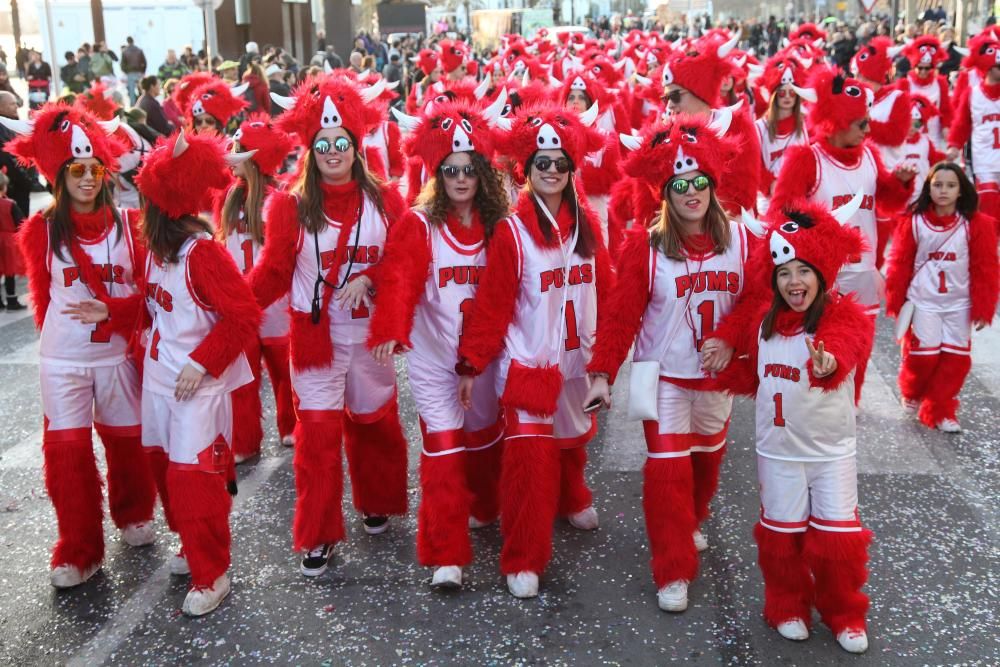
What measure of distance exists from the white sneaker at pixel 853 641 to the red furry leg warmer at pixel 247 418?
11.3 feet

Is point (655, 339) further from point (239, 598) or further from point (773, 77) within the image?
point (773, 77)

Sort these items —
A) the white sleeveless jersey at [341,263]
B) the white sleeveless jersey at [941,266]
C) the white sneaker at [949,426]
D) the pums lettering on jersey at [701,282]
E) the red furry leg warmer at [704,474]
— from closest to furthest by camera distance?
1. the pums lettering on jersey at [701,282]
2. the red furry leg warmer at [704,474]
3. the white sleeveless jersey at [341,263]
4. the white sleeveless jersey at [941,266]
5. the white sneaker at [949,426]

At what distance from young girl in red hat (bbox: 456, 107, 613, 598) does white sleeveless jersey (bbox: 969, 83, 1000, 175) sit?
624 centimetres

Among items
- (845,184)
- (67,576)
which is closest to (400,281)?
(67,576)

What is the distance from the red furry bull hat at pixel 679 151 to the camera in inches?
167

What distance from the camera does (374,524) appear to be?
16.6 ft

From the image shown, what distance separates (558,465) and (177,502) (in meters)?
1.59

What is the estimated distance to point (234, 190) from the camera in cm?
595

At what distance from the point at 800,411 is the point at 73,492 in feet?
10.0

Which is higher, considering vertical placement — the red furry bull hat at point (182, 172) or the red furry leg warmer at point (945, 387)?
the red furry bull hat at point (182, 172)

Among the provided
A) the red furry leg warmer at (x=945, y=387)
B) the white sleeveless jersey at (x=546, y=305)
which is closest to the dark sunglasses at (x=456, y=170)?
the white sleeveless jersey at (x=546, y=305)

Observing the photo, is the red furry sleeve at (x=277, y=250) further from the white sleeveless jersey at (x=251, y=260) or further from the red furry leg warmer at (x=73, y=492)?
the white sleeveless jersey at (x=251, y=260)

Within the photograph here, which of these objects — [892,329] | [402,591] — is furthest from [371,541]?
[892,329]

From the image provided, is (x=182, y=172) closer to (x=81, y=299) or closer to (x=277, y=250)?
(x=277, y=250)
